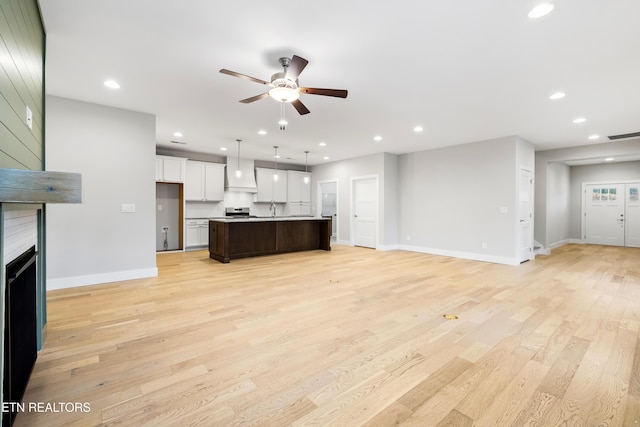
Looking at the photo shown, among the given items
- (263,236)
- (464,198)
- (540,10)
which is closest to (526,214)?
(464,198)

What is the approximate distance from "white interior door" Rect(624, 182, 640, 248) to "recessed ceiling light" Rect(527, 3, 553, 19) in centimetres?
947

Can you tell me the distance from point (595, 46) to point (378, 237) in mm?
5755

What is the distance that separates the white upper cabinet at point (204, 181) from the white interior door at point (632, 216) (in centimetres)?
1179

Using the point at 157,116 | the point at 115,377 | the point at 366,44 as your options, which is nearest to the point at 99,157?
the point at 157,116

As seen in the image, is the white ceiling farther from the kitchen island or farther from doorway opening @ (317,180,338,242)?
doorway opening @ (317,180,338,242)

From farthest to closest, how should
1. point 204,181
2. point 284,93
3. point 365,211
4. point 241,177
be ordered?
point 241,177, point 365,211, point 204,181, point 284,93

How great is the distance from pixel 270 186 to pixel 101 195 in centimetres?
528

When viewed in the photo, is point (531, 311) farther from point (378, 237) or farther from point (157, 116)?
point (157, 116)

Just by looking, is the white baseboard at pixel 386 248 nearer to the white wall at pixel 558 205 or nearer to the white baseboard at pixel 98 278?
the white wall at pixel 558 205

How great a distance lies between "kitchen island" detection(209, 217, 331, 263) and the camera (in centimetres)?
613

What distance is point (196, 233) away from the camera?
25.7ft

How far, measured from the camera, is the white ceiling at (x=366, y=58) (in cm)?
221

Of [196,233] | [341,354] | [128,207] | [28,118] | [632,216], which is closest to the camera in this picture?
[28,118]

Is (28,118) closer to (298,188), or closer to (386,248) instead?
(386,248)
